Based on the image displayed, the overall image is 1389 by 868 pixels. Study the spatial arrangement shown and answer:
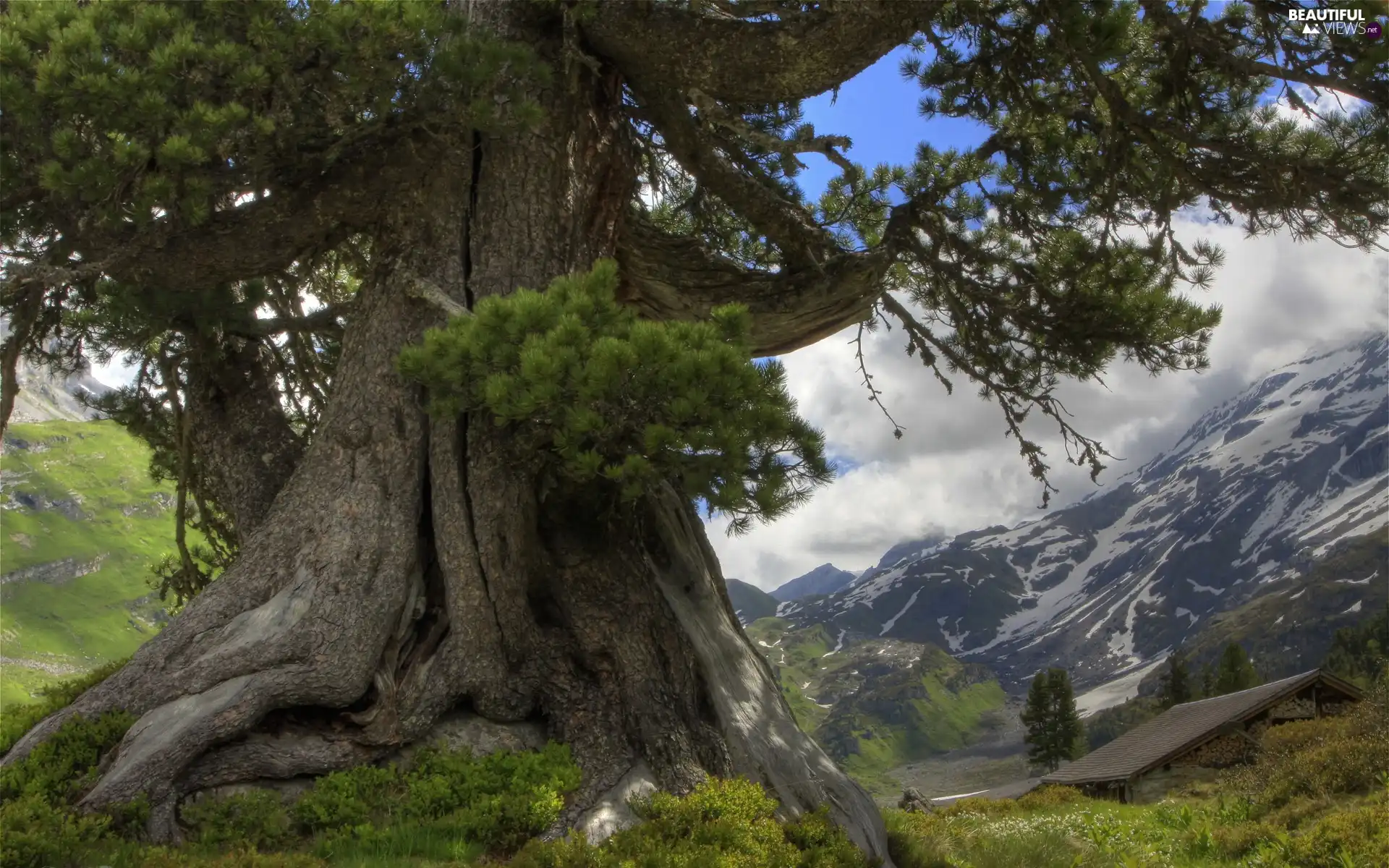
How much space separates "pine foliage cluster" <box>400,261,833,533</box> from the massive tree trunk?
1364 millimetres

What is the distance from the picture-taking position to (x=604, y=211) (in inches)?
425

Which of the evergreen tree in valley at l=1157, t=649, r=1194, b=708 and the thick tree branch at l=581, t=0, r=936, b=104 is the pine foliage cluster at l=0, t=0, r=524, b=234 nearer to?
the thick tree branch at l=581, t=0, r=936, b=104

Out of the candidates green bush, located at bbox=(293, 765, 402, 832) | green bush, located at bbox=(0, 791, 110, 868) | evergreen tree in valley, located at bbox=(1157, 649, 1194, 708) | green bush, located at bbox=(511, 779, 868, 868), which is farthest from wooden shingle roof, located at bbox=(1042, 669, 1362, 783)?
green bush, located at bbox=(0, 791, 110, 868)

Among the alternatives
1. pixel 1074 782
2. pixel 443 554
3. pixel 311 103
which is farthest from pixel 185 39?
pixel 1074 782

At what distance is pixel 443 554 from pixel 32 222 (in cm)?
471

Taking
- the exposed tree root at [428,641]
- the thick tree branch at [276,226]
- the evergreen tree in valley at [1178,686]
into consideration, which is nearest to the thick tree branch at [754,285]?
the thick tree branch at [276,226]

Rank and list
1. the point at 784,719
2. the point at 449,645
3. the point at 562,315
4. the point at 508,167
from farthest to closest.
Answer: the point at 508,167
the point at 784,719
the point at 449,645
the point at 562,315

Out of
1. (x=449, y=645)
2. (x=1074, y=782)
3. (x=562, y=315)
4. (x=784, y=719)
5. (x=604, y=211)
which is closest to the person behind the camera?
(x=562, y=315)

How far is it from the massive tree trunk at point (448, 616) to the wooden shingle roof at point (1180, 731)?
1507 inches

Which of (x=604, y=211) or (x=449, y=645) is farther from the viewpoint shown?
(x=604, y=211)

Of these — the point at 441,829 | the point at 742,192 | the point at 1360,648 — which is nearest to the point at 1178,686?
the point at 1360,648

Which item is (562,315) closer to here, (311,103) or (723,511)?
(723,511)

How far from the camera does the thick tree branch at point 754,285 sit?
11.3 meters

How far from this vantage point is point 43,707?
27.1 ft
